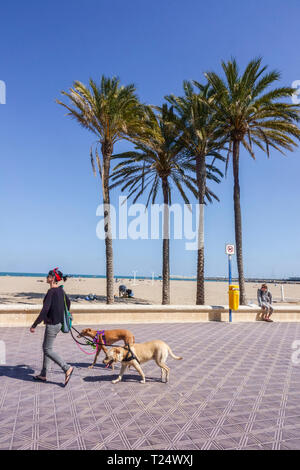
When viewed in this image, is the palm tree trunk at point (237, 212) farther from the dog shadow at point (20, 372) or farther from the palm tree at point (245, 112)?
the dog shadow at point (20, 372)

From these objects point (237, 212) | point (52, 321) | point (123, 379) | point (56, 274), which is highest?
point (237, 212)

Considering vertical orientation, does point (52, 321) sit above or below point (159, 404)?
above

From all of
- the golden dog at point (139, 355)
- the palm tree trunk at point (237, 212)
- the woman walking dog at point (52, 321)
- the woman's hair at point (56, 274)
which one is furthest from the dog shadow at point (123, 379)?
the palm tree trunk at point (237, 212)

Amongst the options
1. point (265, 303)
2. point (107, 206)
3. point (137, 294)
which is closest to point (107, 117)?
point (107, 206)

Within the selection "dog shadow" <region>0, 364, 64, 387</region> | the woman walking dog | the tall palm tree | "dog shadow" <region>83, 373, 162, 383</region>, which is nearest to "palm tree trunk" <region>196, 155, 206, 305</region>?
the tall palm tree

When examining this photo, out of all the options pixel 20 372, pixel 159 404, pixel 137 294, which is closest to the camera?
pixel 159 404

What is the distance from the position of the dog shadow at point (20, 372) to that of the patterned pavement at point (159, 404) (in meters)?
0.02

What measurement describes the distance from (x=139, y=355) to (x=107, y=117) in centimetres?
1371

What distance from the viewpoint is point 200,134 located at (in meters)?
16.8

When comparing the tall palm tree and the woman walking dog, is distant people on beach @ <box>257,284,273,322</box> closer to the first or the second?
the tall palm tree

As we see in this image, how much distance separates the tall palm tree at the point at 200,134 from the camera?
17.1 meters

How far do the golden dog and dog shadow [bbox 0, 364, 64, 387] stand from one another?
98cm

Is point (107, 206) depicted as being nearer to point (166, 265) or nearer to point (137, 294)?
point (166, 265)
